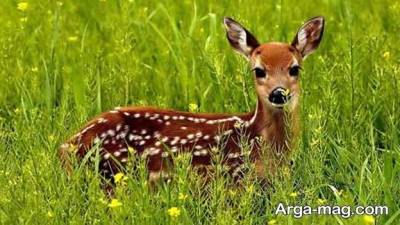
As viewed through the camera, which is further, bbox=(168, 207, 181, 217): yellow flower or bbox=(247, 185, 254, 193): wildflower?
bbox=(247, 185, 254, 193): wildflower

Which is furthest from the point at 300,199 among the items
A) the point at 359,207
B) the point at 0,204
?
the point at 0,204

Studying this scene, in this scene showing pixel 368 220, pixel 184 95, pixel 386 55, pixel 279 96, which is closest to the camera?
pixel 368 220

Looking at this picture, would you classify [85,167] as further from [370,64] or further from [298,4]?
[298,4]

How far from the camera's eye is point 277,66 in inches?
297

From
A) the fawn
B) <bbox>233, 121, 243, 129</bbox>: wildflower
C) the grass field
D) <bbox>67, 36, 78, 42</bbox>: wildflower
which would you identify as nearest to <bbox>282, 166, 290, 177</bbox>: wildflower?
the grass field

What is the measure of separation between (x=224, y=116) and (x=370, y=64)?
1.64 m

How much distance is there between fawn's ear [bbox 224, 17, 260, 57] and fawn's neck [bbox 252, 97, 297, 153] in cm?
33

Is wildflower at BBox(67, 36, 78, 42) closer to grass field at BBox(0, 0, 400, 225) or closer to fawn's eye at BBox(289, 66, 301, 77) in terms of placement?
grass field at BBox(0, 0, 400, 225)

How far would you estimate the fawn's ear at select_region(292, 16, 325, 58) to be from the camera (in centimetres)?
789

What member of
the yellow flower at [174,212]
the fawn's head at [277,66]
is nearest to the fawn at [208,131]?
the fawn's head at [277,66]

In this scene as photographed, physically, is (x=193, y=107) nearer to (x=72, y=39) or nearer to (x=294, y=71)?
(x=294, y=71)

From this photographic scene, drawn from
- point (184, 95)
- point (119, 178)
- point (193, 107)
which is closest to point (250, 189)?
point (119, 178)

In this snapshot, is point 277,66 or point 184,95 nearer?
point 277,66

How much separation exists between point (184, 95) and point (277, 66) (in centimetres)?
154
